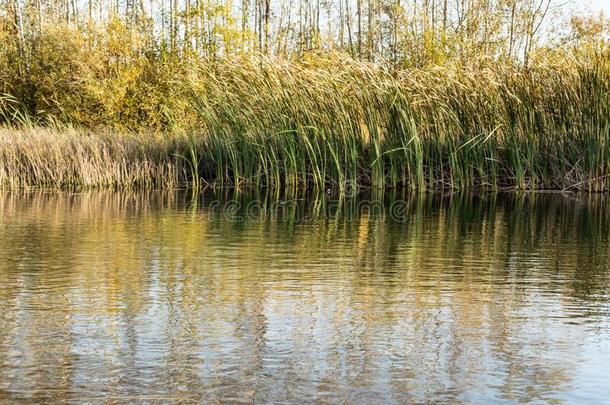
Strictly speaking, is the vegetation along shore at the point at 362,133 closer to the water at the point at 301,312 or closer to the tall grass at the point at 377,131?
the tall grass at the point at 377,131

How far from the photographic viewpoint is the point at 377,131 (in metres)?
15.1

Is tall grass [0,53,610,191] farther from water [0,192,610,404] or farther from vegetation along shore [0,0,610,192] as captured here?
water [0,192,610,404]

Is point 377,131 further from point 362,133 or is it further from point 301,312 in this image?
point 301,312

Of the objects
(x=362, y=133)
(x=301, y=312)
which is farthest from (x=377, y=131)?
(x=301, y=312)

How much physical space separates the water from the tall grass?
525cm

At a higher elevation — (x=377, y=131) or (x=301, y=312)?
(x=377, y=131)

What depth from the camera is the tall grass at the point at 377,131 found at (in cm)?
1495

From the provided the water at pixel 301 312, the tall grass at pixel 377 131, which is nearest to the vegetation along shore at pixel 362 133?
the tall grass at pixel 377 131

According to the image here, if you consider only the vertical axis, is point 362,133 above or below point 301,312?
above

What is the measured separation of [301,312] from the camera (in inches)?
209

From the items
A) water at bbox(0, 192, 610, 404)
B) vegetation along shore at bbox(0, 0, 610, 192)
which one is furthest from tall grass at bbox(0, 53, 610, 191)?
water at bbox(0, 192, 610, 404)

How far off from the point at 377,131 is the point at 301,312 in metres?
10.0

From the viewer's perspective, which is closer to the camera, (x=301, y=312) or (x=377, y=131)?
(x=301, y=312)

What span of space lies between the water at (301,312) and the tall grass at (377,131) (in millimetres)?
5246
